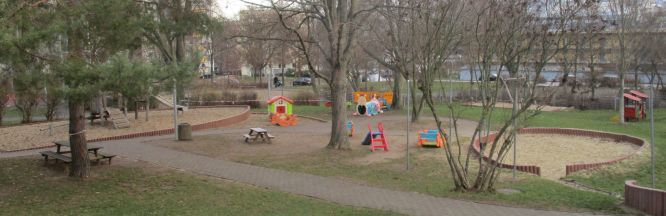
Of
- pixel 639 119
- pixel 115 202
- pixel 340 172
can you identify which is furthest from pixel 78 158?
pixel 639 119

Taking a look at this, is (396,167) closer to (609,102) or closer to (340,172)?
(340,172)

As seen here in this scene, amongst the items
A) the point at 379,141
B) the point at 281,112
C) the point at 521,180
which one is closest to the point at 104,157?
the point at 379,141

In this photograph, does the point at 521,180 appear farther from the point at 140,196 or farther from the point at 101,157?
the point at 101,157

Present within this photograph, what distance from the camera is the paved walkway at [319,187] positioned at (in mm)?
9367

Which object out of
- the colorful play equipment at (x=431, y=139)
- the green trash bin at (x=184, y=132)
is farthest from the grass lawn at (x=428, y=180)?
the green trash bin at (x=184, y=132)

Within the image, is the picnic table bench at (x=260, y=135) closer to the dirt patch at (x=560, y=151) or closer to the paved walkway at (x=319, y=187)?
the paved walkway at (x=319, y=187)

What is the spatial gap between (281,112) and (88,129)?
7.39 m

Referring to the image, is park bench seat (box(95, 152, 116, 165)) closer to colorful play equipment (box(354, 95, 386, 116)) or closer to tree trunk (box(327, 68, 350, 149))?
tree trunk (box(327, 68, 350, 149))

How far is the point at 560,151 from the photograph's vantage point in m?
16.8

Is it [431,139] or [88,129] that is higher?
[88,129]

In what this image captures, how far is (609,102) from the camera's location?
35594 mm

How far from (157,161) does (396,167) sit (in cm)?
574

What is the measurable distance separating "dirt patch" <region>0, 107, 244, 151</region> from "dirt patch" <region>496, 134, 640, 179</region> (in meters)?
12.4

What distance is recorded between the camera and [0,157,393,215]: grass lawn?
9008 mm
